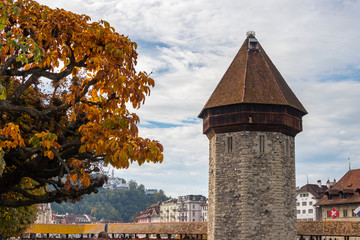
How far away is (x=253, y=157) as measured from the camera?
28500 mm

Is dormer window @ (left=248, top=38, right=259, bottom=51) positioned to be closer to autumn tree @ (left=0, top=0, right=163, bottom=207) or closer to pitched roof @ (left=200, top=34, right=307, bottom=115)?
pitched roof @ (left=200, top=34, right=307, bottom=115)

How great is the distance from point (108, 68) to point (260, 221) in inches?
841

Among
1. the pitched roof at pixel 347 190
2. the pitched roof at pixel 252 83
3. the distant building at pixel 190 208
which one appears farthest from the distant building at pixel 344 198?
the distant building at pixel 190 208

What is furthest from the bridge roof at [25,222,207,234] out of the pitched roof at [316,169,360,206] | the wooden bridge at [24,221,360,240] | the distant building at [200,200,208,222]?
the distant building at [200,200,208,222]

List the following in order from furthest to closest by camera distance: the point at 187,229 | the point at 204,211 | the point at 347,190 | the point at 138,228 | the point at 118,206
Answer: the point at 118,206 < the point at 204,211 < the point at 138,228 < the point at 347,190 < the point at 187,229

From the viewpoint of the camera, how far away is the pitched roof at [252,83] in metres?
29.9

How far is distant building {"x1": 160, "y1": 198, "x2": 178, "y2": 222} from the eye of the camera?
105m

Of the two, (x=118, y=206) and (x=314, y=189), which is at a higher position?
(x=314, y=189)

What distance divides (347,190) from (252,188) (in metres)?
25.2

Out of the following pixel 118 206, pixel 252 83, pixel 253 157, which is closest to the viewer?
pixel 253 157

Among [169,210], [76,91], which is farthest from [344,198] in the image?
[169,210]

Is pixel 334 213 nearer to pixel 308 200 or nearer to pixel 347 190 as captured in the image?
pixel 347 190

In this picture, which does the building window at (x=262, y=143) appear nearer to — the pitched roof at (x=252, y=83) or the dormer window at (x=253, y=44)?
the pitched roof at (x=252, y=83)

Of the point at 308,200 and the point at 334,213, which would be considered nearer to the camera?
the point at 334,213
